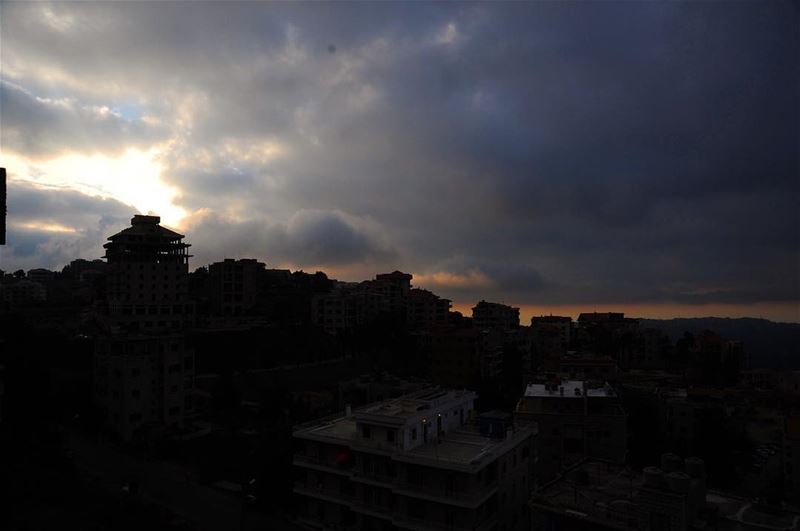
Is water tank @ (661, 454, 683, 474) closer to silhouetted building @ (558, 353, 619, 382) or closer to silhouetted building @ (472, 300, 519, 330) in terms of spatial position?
silhouetted building @ (558, 353, 619, 382)

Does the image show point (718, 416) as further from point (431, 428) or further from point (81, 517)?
point (81, 517)

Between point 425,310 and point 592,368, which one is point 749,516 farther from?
point 425,310

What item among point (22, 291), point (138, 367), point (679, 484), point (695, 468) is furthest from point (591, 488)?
point (22, 291)

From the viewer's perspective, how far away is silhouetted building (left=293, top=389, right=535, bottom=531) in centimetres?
2055

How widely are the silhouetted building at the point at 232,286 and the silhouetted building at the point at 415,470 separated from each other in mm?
52640

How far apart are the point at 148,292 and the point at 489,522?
50081 mm

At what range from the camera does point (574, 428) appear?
3158cm

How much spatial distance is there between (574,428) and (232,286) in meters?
57.1

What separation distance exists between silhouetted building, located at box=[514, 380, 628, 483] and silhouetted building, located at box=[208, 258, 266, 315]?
53.3 meters

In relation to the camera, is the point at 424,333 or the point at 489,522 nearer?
the point at 489,522

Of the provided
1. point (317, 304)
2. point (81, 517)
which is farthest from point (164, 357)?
point (317, 304)

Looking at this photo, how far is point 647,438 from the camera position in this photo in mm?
38938

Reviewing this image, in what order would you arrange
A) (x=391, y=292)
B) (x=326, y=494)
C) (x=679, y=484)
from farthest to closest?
(x=391, y=292), (x=326, y=494), (x=679, y=484)

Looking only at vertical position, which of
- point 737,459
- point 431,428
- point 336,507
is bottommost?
point 737,459
